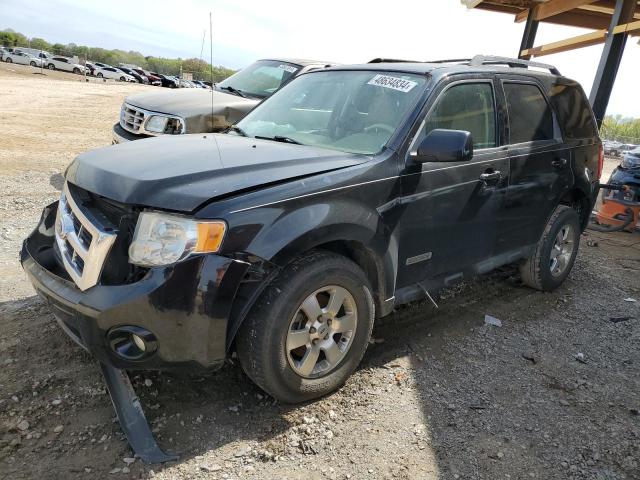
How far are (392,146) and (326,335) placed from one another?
120 centimetres

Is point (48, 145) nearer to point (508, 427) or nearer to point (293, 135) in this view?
point (293, 135)

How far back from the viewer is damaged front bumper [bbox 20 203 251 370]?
93.7 inches

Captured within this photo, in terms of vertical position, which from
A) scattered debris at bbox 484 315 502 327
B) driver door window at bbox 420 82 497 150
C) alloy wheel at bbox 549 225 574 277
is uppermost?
driver door window at bbox 420 82 497 150

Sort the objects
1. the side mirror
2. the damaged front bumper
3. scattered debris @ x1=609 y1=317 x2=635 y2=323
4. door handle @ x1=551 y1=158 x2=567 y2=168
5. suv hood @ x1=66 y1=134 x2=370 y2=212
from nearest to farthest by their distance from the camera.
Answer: the damaged front bumper
suv hood @ x1=66 y1=134 x2=370 y2=212
the side mirror
door handle @ x1=551 y1=158 x2=567 y2=168
scattered debris @ x1=609 y1=317 x2=635 y2=323

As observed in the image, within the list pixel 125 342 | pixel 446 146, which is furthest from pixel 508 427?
pixel 125 342

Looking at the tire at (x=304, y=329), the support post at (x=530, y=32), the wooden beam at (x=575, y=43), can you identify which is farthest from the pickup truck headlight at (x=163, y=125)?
the support post at (x=530, y=32)

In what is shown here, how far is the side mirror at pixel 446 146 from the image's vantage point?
3033mm

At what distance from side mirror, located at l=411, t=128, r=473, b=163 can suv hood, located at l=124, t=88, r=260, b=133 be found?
3.86 metres

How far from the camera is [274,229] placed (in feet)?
8.43

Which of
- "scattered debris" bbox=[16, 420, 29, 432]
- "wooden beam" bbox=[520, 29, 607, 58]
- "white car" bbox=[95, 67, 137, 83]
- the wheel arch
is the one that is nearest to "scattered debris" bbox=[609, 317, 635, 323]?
the wheel arch

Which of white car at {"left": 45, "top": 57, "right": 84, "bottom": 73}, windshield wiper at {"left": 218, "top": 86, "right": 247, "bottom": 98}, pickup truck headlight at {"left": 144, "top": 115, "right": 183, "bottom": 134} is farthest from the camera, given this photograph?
white car at {"left": 45, "top": 57, "right": 84, "bottom": 73}

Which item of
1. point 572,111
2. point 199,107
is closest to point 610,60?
point 572,111

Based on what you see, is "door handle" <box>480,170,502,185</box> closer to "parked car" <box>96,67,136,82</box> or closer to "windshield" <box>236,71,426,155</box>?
"windshield" <box>236,71,426,155</box>

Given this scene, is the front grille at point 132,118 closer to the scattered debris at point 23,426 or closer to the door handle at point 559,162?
the scattered debris at point 23,426
